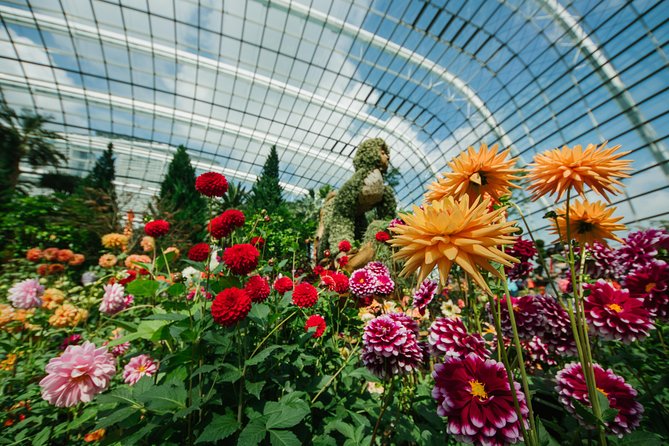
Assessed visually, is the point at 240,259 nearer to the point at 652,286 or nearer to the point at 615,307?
the point at 615,307

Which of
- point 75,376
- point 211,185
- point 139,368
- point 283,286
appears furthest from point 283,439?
point 211,185

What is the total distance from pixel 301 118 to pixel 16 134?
40.5 ft

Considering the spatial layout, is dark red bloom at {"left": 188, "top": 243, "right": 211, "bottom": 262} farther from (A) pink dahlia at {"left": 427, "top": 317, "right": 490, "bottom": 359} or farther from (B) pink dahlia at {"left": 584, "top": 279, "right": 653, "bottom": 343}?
(B) pink dahlia at {"left": 584, "top": 279, "right": 653, "bottom": 343}

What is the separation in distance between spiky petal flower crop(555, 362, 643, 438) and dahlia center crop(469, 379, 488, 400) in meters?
0.31

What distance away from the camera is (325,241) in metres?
8.44

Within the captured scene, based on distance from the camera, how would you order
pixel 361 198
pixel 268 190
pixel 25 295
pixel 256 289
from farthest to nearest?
1. pixel 268 190
2. pixel 361 198
3. pixel 25 295
4. pixel 256 289

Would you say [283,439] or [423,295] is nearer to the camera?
→ [283,439]

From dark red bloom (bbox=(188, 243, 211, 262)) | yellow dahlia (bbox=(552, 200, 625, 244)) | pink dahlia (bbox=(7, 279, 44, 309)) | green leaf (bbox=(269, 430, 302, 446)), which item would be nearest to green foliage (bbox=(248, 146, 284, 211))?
pink dahlia (bbox=(7, 279, 44, 309))

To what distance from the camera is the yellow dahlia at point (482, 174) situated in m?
0.92

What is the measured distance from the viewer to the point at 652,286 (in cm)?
113

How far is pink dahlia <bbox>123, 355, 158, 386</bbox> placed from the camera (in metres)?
1.41

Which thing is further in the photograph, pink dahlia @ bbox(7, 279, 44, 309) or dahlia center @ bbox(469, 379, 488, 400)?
pink dahlia @ bbox(7, 279, 44, 309)

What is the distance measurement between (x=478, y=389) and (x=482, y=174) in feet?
2.20

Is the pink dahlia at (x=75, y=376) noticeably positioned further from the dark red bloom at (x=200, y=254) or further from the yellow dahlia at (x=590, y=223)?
the yellow dahlia at (x=590, y=223)
